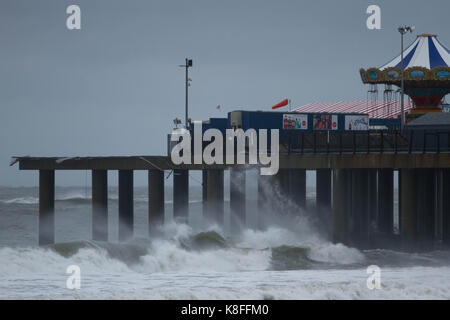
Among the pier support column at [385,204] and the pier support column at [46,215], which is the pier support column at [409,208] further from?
the pier support column at [46,215]

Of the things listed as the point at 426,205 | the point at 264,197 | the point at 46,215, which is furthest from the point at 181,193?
the point at 426,205

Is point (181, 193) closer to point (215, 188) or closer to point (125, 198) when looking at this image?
point (125, 198)

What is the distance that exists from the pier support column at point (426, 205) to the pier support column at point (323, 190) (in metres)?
8.88

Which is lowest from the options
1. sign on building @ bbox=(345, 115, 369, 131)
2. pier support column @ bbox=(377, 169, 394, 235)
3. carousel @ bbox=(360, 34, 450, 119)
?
pier support column @ bbox=(377, 169, 394, 235)

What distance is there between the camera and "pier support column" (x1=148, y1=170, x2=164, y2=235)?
40500mm

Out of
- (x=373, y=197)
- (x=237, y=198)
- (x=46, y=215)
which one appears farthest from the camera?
(x=373, y=197)

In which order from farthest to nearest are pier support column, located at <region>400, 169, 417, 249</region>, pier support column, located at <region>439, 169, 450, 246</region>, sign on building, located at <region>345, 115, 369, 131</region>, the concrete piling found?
sign on building, located at <region>345, 115, 369, 131</region> → the concrete piling → pier support column, located at <region>439, 169, 450, 246</region> → pier support column, located at <region>400, 169, 417, 249</region>

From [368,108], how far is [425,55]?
252 inches

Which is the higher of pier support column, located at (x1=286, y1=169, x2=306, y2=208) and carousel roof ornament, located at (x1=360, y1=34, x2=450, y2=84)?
carousel roof ornament, located at (x1=360, y1=34, x2=450, y2=84)

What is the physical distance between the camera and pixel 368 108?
63938mm

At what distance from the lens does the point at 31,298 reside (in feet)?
76.9

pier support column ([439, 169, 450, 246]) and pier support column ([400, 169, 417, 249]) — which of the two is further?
pier support column ([439, 169, 450, 246])

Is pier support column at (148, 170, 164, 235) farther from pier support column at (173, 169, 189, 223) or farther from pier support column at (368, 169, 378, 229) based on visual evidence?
pier support column at (368, 169, 378, 229)

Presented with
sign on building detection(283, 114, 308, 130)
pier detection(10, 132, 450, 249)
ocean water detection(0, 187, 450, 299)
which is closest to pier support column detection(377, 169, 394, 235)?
pier detection(10, 132, 450, 249)
